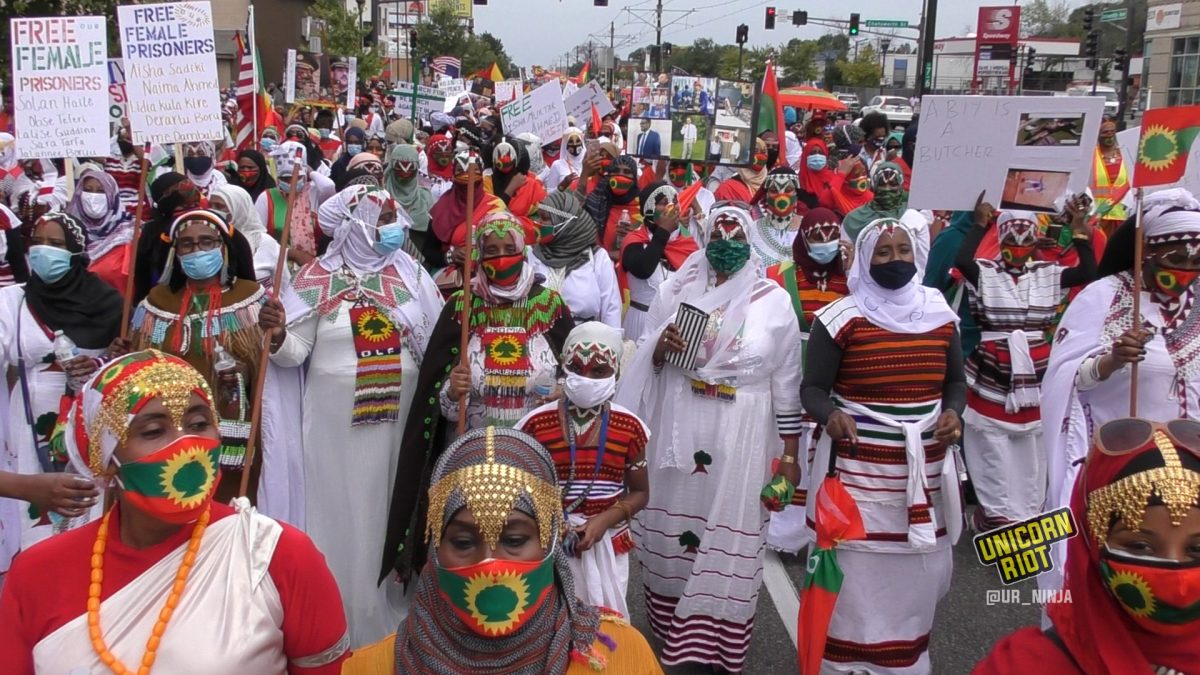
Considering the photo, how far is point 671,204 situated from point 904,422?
10.3ft

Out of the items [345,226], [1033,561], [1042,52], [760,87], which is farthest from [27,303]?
[1042,52]

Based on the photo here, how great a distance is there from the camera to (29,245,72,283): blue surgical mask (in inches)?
180

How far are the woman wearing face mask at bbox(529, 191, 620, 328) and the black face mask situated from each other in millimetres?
2269

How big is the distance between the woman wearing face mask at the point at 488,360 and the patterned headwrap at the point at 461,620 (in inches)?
66.0

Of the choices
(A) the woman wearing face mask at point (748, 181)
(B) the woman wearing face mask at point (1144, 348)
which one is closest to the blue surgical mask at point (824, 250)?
(B) the woman wearing face mask at point (1144, 348)

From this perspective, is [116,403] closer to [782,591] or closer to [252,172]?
[782,591]

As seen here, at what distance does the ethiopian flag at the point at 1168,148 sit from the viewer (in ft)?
13.8

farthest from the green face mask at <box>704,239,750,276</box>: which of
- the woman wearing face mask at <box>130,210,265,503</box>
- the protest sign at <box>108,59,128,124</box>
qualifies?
the protest sign at <box>108,59,128,124</box>

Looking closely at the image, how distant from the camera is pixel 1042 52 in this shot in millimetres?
67562

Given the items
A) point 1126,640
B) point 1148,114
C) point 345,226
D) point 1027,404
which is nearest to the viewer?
point 1126,640

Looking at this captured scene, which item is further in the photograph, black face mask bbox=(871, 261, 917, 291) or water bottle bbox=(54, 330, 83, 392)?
water bottle bbox=(54, 330, 83, 392)

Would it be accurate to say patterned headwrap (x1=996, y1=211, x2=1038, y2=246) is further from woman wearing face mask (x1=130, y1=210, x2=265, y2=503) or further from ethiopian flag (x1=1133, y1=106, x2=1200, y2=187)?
woman wearing face mask (x1=130, y1=210, x2=265, y2=503)

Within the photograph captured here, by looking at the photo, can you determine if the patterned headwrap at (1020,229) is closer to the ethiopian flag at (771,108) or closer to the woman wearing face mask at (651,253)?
the woman wearing face mask at (651,253)

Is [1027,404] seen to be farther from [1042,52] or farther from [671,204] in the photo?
[1042,52]
